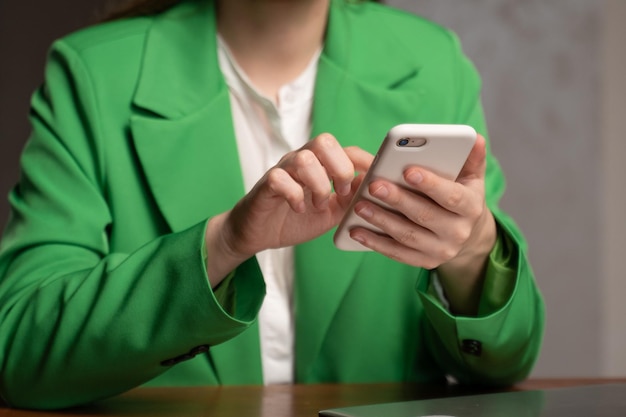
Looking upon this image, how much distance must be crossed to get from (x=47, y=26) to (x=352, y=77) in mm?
984

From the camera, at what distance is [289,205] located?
87 centimetres

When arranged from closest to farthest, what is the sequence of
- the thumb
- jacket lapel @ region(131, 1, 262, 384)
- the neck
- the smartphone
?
1. the smartphone
2. the thumb
3. jacket lapel @ region(131, 1, 262, 384)
4. the neck

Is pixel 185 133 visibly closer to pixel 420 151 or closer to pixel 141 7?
pixel 141 7

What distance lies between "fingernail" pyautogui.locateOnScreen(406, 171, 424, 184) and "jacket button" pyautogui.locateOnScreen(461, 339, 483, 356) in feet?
0.87

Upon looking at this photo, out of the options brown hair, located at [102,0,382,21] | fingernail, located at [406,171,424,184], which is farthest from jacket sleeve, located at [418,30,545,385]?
brown hair, located at [102,0,382,21]

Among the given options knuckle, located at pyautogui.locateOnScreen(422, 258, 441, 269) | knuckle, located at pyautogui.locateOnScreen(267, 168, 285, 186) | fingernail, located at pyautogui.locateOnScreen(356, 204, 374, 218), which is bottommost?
knuckle, located at pyautogui.locateOnScreen(422, 258, 441, 269)

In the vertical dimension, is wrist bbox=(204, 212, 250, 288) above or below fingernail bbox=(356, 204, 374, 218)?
below

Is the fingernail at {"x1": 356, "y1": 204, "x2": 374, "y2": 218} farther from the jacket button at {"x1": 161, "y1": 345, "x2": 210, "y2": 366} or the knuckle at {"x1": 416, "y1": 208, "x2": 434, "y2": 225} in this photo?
the jacket button at {"x1": 161, "y1": 345, "x2": 210, "y2": 366}

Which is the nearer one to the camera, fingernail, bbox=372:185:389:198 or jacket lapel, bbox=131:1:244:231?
fingernail, bbox=372:185:389:198

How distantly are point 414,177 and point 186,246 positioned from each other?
0.72 ft

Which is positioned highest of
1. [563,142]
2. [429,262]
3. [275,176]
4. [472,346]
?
[275,176]

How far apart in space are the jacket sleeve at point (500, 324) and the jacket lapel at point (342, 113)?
133mm

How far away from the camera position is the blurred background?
2.05 metres

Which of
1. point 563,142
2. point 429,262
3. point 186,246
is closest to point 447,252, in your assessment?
point 429,262
